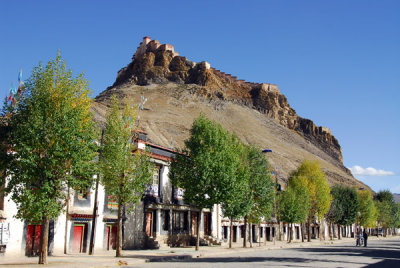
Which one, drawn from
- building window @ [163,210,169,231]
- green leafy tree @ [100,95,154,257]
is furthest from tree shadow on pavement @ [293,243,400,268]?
green leafy tree @ [100,95,154,257]

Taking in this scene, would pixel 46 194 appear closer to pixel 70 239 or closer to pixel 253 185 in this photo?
pixel 70 239

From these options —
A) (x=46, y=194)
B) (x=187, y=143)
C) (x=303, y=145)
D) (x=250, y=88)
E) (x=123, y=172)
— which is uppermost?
(x=250, y=88)

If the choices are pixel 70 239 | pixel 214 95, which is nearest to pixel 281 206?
pixel 70 239

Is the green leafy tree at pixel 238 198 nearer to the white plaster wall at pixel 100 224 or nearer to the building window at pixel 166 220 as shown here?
the building window at pixel 166 220

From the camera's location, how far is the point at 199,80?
179 m

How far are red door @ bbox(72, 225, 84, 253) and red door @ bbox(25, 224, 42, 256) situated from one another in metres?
3.11

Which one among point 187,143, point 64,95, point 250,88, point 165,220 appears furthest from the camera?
point 250,88

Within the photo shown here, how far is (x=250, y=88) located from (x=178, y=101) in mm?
55955

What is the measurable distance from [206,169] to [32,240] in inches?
560

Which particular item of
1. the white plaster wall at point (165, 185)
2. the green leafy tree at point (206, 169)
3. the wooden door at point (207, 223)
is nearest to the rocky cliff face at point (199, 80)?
the wooden door at point (207, 223)

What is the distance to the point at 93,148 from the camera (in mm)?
22203

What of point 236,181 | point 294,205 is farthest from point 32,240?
point 294,205

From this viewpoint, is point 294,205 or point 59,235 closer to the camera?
point 59,235

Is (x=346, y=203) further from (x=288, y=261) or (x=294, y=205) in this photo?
(x=288, y=261)
